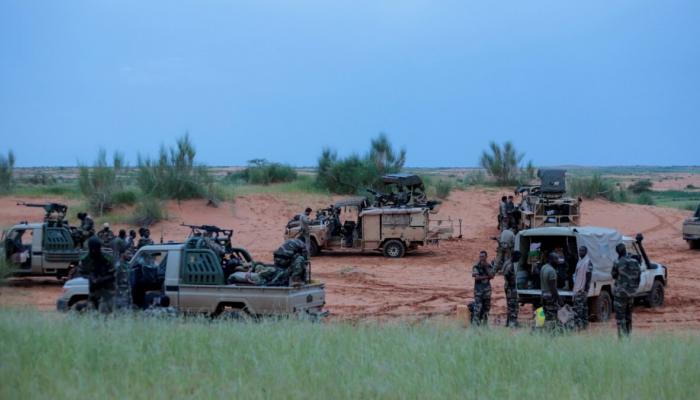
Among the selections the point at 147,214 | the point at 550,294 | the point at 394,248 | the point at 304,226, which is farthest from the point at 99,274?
the point at 147,214

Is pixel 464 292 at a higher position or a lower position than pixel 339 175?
lower

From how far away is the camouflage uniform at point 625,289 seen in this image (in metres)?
12.1

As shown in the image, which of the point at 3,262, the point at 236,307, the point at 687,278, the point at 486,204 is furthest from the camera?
the point at 486,204

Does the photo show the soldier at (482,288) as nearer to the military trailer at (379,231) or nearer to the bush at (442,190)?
the military trailer at (379,231)

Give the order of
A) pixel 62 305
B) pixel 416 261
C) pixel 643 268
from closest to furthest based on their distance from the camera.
Result: 1. pixel 62 305
2. pixel 643 268
3. pixel 416 261

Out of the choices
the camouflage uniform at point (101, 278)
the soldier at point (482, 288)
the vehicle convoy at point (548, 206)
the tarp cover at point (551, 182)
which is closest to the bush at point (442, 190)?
the vehicle convoy at point (548, 206)

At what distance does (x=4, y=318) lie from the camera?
33.3 ft

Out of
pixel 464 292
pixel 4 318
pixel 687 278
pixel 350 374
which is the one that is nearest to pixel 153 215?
pixel 464 292

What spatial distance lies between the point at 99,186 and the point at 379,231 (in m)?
12.9

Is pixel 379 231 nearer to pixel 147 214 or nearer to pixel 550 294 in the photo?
pixel 147 214

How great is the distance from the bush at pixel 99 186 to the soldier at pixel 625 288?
79.0 ft

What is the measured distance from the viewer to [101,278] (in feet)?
37.2

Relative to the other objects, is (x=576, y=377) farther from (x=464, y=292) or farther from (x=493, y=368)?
(x=464, y=292)

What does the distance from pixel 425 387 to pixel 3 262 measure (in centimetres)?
1359
